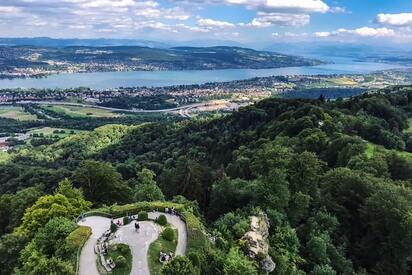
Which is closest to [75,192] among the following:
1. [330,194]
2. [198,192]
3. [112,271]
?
[198,192]

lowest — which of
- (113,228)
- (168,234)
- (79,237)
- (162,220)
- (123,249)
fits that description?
(79,237)

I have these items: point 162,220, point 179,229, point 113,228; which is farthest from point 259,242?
point 113,228

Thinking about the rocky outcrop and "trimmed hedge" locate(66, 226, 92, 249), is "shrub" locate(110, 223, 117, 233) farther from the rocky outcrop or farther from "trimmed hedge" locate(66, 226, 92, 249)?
the rocky outcrop

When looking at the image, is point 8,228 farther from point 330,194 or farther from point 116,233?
point 330,194

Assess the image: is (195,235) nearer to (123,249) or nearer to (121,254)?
(123,249)

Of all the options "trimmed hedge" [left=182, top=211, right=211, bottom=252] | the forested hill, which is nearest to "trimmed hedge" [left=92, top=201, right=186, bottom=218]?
"trimmed hedge" [left=182, top=211, right=211, bottom=252]

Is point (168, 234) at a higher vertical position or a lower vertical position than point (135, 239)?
higher

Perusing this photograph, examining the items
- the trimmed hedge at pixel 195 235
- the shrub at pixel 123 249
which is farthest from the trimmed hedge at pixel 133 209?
→ the shrub at pixel 123 249
